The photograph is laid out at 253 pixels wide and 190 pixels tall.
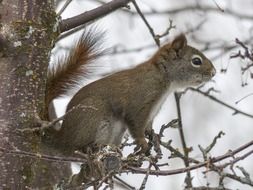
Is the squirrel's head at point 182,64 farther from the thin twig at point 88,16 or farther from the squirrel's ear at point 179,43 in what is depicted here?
the thin twig at point 88,16

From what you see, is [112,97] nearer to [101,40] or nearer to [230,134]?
[101,40]

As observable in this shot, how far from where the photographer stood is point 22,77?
1.83m

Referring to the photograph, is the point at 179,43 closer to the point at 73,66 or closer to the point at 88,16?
the point at 73,66

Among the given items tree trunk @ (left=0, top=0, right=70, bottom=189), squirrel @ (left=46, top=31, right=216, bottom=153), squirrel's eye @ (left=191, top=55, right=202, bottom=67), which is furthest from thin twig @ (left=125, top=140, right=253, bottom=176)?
squirrel's eye @ (left=191, top=55, right=202, bottom=67)

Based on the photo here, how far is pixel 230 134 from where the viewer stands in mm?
6715

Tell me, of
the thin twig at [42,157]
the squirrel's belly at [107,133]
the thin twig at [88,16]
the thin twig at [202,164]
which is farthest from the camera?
the squirrel's belly at [107,133]

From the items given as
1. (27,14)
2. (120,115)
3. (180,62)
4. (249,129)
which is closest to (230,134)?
(249,129)

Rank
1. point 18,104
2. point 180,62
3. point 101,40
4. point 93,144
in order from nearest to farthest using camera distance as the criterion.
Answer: point 18,104
point 101,40
point 93,144
point 180,62

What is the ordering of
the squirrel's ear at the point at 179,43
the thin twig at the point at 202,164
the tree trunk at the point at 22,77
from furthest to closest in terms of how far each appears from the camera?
the squirrel's ear at the point at 179,43 → the tree trunk at the point at 22,77 → the thin twig at the point at 202,164

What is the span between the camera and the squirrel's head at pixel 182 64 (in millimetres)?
3016

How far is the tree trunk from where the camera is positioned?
1.77 metres

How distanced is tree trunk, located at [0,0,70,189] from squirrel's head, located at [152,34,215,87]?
3.77 ft

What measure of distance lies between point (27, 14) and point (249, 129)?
524 cm

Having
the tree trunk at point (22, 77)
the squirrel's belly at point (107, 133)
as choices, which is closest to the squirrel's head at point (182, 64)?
the squirrel's belly at point (107, 133)
